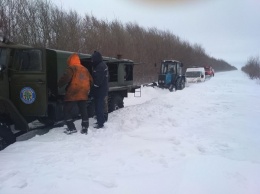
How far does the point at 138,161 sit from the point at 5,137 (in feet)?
8.42

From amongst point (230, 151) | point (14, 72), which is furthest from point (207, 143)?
point (14, 72)

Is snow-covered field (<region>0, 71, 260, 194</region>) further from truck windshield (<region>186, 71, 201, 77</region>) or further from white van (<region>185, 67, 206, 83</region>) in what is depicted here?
truck windshield (<region>186, 71, 201, 77</region>)

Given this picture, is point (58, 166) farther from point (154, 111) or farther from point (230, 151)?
point (154, 111)

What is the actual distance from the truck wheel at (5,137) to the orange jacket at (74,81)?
126 centimetres

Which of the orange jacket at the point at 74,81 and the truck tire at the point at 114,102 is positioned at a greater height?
the orange jacket at the point at 74,81

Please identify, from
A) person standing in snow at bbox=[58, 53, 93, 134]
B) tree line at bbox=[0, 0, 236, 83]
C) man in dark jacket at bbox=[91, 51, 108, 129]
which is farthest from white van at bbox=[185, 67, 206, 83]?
person standing in snow at bbox=[58, 53, 93, 134]

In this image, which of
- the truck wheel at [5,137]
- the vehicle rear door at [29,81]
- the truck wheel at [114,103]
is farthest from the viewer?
the truck wheel at [114,103]

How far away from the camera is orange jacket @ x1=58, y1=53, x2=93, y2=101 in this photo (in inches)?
241

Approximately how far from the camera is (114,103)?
32.9ft

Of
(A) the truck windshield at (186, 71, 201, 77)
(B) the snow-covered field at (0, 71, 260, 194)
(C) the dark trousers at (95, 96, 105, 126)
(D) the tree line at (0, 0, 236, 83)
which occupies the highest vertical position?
(D) the tree line at (0, 0, 236, 83)

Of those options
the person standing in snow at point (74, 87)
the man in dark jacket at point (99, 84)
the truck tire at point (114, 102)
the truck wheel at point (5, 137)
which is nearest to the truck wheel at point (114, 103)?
the truck tire at point (114, 102)

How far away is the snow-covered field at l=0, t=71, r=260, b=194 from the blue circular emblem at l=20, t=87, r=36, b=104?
0.79 m

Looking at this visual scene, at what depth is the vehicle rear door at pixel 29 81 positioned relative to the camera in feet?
19.6

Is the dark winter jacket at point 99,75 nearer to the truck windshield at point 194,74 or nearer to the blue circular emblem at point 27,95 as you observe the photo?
the blue circular emblem at point 27,95
